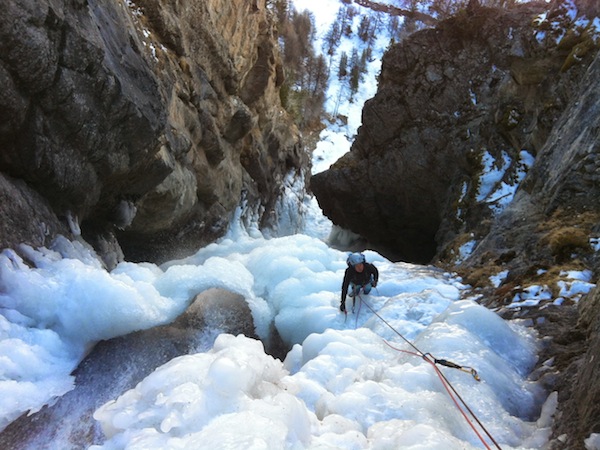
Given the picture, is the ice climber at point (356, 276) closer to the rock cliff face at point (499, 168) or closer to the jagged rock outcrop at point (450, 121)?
the rock cliff face at point (499, 168)

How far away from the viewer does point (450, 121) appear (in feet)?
57.3

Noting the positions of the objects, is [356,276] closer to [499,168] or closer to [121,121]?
[121,121]

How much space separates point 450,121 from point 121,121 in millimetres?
14435

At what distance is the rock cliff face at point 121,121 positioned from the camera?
548cm

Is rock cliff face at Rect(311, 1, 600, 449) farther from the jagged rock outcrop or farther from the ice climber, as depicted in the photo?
the ice climber

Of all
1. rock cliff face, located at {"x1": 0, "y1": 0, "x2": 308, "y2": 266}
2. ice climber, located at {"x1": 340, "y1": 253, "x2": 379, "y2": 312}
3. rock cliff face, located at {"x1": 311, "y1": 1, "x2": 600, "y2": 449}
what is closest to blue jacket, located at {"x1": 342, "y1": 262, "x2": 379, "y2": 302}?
ice climber, located at {"x1": 340, "y1": 253, "x2": 379, "y2": 312}

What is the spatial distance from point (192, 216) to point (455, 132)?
11.6m

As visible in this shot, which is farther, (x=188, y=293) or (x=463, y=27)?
(x=463, y=27)

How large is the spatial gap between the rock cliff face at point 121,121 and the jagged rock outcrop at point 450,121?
271 inches

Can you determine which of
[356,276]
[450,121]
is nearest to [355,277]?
[356,276]

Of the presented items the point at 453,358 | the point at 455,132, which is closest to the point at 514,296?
the point at 453,358

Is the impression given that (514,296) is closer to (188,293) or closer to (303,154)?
(188,293)

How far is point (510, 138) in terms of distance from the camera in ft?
46.8

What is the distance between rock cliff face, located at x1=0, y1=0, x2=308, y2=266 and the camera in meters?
5.48
